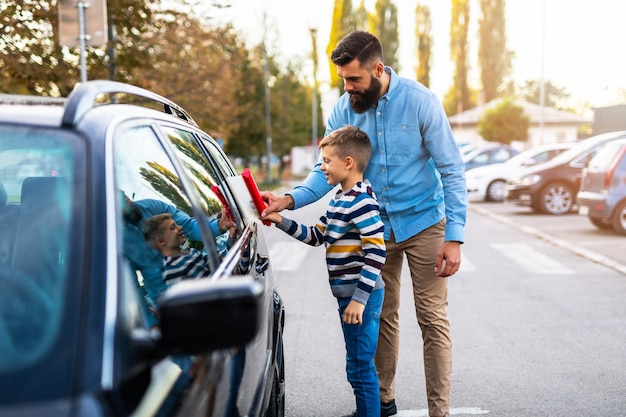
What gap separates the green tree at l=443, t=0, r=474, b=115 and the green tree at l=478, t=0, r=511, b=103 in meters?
1.42

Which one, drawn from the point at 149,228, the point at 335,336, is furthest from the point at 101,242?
the point at 335,336

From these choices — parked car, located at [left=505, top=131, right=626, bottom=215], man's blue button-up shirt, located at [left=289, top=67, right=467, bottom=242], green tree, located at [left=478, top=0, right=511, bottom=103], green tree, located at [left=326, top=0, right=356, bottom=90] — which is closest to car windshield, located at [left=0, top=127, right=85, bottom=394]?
man's blue button-up shirt, located at [left=289, top=67, right=467, bottom=242]

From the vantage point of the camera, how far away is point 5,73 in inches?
377

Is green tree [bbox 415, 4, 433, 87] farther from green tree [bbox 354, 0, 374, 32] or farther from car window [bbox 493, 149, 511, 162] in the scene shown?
car window [bbox 493, 149, 511, 162]

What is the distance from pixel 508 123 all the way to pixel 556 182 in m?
33.5

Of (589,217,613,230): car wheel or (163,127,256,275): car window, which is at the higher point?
(163,127,256,275): car window

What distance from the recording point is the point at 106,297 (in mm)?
1654

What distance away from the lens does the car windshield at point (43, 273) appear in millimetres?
1601

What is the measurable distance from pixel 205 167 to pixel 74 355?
1.81 m

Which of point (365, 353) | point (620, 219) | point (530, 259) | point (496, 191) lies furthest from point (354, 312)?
point (496, 191)

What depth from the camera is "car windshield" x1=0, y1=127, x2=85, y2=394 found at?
160cm

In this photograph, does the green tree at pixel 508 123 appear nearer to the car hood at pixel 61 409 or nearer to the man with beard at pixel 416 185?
the man with beard at pixel 416 185

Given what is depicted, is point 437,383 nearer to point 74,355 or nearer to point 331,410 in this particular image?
point 331,410

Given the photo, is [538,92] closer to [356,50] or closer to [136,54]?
[136,54]
